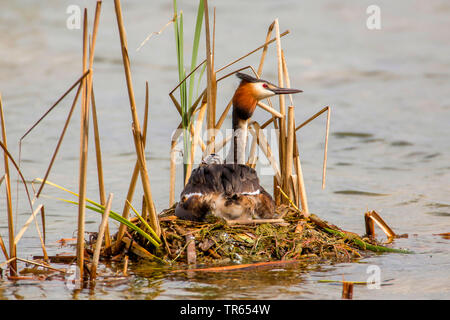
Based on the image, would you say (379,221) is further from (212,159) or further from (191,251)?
(191,251)

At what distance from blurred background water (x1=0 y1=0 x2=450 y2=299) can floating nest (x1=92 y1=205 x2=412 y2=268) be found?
20cm

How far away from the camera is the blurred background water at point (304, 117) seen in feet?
16.8

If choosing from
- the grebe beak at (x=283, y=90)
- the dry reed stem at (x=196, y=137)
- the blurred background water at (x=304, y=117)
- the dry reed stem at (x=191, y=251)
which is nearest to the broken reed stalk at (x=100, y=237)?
the blurred background water at (x=304, y=117)

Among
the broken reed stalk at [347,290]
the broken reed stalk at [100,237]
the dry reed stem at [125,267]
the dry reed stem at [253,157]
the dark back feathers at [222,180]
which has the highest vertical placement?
the dry reed stem at [253,157]

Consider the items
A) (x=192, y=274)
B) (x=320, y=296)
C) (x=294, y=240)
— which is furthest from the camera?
(x=294, y=240)

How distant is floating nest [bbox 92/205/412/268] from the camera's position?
537cm

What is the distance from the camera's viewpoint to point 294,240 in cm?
552

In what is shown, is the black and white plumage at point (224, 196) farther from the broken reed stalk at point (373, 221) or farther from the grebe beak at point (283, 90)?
the broken reed stalk at point (373, 221)

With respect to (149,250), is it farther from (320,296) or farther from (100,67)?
(100,67)

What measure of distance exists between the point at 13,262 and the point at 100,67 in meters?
10.5

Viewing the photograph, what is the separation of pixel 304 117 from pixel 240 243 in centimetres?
A: 672

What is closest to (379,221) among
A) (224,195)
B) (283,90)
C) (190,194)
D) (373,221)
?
(373,221)

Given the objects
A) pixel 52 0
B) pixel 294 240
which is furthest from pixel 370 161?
pixel 52 0

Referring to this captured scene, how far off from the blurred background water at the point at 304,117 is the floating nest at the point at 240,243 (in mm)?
200
